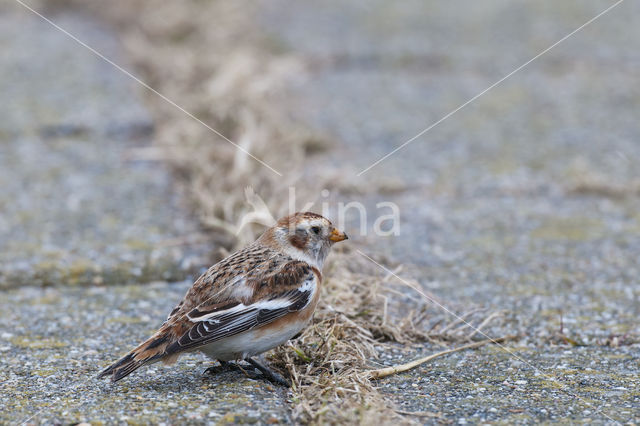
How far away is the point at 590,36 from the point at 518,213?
3877mm

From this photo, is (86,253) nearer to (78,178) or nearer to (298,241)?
(78,178)

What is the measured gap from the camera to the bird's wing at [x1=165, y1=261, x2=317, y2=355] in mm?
2859

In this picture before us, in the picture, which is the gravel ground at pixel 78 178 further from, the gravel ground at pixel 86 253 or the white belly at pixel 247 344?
the white belly at pixel 247 344

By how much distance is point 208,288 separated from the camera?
9.99 feet

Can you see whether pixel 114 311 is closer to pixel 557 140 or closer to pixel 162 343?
pixel 162 343

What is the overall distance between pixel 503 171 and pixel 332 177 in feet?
4.17

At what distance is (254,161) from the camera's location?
506cm

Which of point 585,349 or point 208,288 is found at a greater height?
point 208,288

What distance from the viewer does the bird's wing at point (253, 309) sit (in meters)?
2.86

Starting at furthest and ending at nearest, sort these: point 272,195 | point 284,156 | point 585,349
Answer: point 284,156 → point 272,195 → point 585,349

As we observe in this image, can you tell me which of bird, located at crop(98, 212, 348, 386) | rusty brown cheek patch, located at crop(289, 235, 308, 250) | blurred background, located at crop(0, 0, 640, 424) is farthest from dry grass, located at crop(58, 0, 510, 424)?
rusty brown cheek patch, located at crop(289, 235, 308, 250)

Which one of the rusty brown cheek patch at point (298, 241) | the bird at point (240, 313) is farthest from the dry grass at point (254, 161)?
the rusty brown cheek patch at point (298, 241)

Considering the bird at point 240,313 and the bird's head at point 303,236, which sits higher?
the bird's head at point 303,236

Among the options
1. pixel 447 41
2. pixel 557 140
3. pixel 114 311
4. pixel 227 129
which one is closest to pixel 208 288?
pixel 114 311
